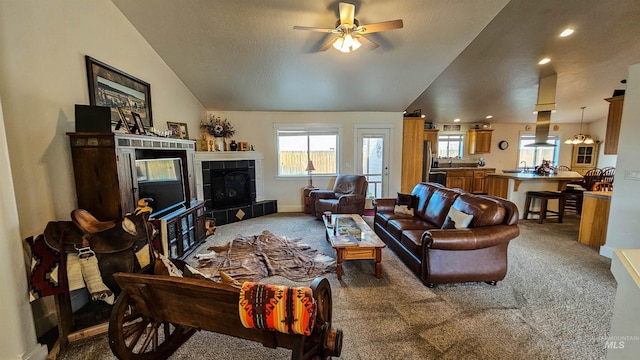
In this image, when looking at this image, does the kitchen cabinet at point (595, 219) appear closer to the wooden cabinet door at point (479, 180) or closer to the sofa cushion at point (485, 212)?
the sofa cushion at point (485, 212)

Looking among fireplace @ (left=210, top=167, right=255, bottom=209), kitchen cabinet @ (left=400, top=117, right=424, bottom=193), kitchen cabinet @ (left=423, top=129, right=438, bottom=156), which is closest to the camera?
fireplace @ (left=210, top=167, right=255, bottom=209)

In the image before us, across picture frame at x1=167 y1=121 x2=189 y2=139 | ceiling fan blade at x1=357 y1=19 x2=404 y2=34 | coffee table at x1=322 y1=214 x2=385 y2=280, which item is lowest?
coffee table at x1=322 y1=214 x2=385 y2=280

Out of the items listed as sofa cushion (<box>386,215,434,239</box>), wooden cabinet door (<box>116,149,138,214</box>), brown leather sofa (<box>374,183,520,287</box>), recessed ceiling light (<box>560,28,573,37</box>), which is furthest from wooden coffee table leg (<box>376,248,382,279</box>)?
recessed ceiling light (<box>560,28,573,37</box>)

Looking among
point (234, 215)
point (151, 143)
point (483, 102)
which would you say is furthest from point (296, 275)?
point (483, 102)

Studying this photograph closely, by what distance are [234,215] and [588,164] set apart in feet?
37.0

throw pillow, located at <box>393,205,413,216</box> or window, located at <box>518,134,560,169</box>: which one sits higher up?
window, located at <box>518,134,560,169</box>

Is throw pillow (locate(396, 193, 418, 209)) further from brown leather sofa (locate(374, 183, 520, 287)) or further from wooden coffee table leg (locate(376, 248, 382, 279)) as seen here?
wooden coffee table leg (locate(376, 248, 382, 279))

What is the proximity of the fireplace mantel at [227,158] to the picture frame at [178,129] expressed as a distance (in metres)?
0.52

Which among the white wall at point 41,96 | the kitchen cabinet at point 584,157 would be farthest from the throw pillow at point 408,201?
the kitchen cabinet at point 584,157

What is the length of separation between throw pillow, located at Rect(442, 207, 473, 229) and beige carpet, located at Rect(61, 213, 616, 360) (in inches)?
24.7

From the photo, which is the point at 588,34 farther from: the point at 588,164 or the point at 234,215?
the point at 588,164

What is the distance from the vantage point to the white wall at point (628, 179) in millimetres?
2939

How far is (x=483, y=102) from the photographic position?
20.7 ft

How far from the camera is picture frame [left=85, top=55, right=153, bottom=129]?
2.57 meters
